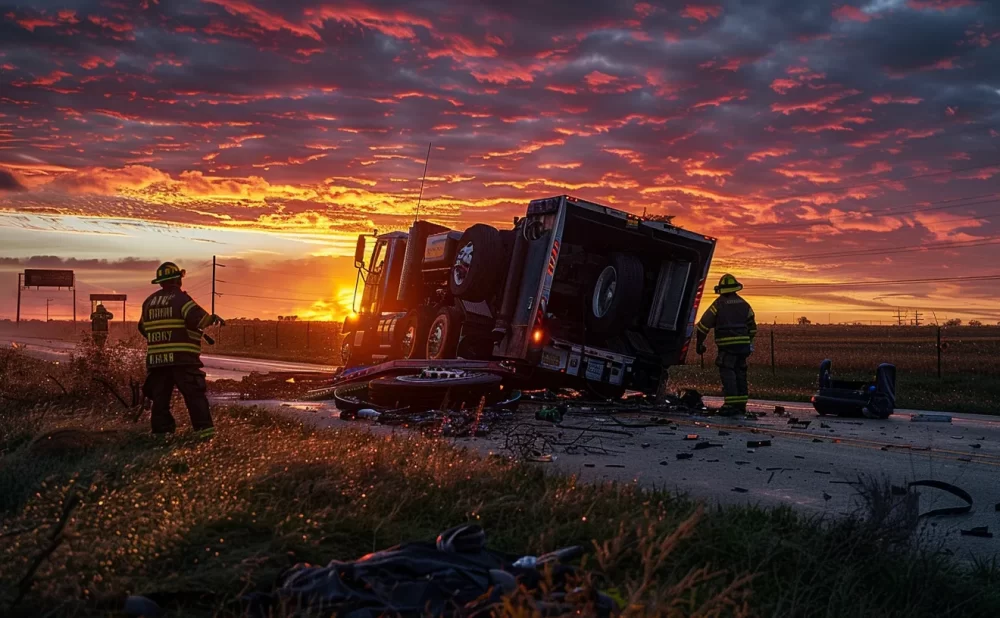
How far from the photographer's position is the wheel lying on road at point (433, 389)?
1161 centimetres

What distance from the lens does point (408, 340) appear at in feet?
48.2

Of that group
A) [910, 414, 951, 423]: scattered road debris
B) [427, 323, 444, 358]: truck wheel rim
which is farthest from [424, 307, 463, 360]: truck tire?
[910, 414, 951, 423]: scattered road debris

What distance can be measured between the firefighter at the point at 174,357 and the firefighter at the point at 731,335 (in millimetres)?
7090

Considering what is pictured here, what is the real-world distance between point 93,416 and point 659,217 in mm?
8666

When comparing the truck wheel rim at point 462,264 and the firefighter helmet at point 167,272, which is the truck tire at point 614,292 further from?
the firefighter helmet at point 167,272

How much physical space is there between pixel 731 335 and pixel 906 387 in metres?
11.8

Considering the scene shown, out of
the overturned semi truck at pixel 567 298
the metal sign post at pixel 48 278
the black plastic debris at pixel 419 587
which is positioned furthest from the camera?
the metal sign post at pixel 48 278

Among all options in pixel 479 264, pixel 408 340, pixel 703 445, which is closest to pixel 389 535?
pixel 703 445

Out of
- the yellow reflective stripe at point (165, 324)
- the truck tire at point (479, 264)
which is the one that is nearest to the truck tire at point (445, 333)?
the truck tire at point (479, 264)

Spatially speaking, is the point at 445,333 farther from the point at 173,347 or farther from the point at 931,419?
the point at 931,419

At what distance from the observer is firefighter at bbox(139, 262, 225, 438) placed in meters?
8.73

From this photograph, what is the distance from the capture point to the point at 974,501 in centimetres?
646

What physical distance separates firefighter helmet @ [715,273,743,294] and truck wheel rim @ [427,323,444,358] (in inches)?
167

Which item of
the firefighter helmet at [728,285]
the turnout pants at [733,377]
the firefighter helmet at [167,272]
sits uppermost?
the firefighter helmet at [728,285]
